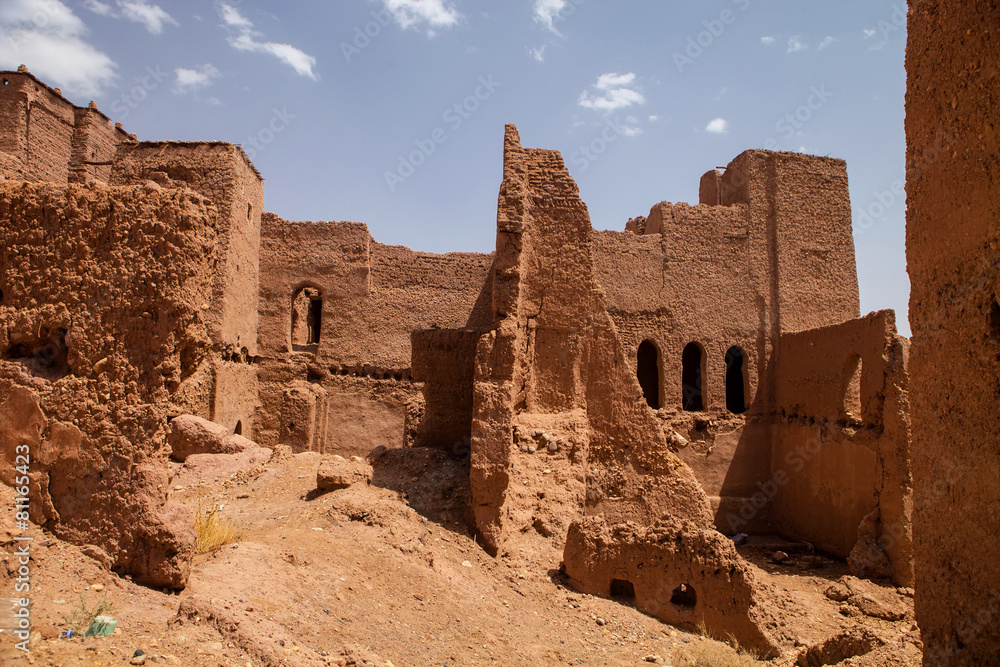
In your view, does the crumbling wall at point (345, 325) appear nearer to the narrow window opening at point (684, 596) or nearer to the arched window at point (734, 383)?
the arched window at point (734, 383)

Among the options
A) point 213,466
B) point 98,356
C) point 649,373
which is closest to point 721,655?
point 98,356

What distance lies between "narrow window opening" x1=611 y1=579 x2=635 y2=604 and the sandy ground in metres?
0.24

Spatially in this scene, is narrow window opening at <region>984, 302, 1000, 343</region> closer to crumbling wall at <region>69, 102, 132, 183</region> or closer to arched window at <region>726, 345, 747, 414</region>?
arched window at <region>726, 345, 747, 414</region>

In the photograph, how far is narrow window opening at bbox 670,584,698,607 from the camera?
22.0ft

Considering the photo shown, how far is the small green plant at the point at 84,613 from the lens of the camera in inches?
123

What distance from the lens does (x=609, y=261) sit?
12320 millimetres

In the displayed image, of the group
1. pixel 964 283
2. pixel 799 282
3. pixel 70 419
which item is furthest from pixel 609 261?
pixel 70 419

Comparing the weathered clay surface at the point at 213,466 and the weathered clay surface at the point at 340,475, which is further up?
the weathered clay surface at the point at 340,475

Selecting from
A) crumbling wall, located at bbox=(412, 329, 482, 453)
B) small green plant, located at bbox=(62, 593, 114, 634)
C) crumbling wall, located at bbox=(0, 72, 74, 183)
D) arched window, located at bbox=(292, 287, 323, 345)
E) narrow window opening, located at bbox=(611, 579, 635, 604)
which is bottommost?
narrow window opening, located at bbox=(611, 579, 635, 604)

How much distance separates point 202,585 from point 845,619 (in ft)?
23.9

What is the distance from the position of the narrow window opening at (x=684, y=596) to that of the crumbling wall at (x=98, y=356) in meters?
4.80

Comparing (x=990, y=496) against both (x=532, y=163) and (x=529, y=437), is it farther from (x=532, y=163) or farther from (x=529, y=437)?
(x=532, y=163)

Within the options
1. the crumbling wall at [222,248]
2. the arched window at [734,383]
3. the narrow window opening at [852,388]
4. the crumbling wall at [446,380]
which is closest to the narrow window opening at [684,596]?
the crumbling wall at [446,380]

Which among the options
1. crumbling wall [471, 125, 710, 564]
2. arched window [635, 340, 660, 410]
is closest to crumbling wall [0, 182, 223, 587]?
crumbling wall [471, 125, 710, 564]
